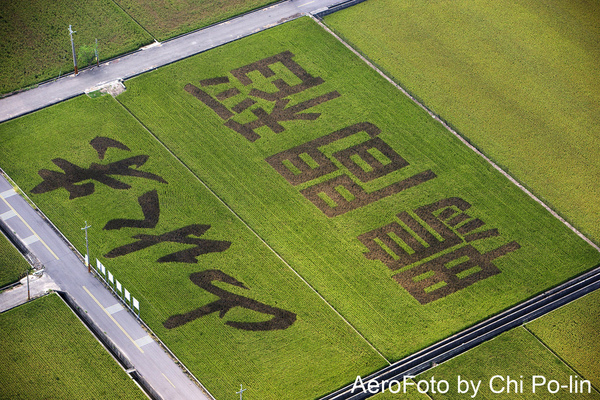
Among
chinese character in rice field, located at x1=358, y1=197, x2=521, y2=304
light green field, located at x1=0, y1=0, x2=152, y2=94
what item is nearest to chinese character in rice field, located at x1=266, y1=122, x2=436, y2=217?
chinese character in rice field, located at x1=358, y1=197, x2=521, y2=304

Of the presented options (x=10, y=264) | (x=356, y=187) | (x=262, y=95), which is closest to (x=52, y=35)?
(x=262, y=95)

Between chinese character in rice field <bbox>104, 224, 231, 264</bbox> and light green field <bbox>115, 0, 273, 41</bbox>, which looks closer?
chinese character in rice field <bbox>104, 224, 231, 264</bbox>

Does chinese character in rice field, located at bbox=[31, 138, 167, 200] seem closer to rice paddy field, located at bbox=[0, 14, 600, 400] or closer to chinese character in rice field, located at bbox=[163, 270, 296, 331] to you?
rice paddy field, located at bbox=[0, 14, 600, 400]

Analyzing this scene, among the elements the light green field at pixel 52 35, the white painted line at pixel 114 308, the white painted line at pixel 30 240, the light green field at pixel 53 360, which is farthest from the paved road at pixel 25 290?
the light green field at pixel 52 35

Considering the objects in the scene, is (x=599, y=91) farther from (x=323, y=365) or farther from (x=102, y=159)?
(x=102, y=159)

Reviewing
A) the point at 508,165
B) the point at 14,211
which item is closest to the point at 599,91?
the point at 508,165

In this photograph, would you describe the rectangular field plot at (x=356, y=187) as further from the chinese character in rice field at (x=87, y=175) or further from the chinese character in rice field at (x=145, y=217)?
the chinese character in rice field at (x=145, y=217)
